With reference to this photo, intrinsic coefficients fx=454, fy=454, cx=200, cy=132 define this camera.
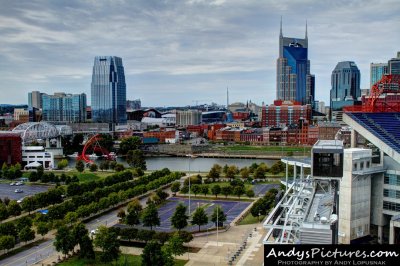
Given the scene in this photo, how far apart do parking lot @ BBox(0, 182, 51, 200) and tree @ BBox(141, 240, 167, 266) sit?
60.1 feet

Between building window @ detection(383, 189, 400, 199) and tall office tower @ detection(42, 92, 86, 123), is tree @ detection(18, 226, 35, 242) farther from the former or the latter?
tall office tower @ detection(42, 92, 86, 123)

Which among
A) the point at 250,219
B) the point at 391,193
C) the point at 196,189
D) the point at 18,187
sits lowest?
the point at 250,219

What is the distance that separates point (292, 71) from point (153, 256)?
14471cm

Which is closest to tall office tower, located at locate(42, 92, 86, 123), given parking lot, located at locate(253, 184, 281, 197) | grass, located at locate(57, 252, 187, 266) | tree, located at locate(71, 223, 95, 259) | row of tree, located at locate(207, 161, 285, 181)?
row of tree, located at locate(207, 161, 285, 181)

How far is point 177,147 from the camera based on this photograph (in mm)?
72562

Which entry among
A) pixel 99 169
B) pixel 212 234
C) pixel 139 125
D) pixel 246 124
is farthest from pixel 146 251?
pixel 139 125

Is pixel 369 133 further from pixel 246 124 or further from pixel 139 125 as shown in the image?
pixel 139 125

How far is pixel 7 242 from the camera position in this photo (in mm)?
19422

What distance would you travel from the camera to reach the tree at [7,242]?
63.4ft

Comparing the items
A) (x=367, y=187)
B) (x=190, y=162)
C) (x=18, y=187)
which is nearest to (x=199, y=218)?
(x=367, y=187)

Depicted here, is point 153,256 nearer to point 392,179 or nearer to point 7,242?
point 7,242

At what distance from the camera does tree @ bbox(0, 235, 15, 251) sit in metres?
19.3

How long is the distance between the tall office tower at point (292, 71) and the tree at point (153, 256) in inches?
5574

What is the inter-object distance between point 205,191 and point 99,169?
797 inches
